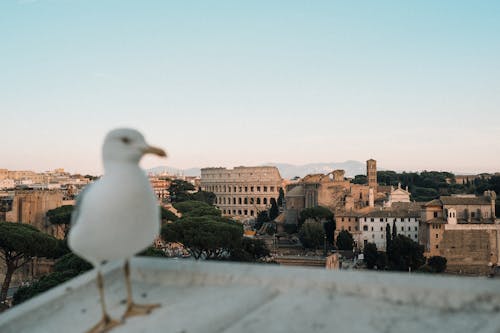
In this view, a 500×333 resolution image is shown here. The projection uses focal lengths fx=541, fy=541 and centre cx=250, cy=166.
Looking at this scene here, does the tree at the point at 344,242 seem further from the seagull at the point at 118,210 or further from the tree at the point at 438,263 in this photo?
the seagull at the point at 118,210

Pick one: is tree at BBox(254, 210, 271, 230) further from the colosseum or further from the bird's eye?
the bird's eye

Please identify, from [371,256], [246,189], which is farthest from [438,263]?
[246,189]

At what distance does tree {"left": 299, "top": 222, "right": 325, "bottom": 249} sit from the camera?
116ft

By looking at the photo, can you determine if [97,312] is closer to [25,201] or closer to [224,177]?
[25,201]

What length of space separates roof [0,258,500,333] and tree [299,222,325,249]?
32.8 metres

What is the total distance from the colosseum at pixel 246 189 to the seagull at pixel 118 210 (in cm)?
6537

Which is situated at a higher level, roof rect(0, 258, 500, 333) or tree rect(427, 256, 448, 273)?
roof rect(0, 258, 500, 333)

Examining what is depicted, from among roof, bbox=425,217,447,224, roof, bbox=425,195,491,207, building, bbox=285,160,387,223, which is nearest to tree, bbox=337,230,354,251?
roof, bbox=425,217,447,224

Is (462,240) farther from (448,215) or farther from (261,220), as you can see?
(261,220)

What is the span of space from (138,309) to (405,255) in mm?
27113

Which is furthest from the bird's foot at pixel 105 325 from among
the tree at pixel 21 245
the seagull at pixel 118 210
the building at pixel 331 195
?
the building at pixel 331 195

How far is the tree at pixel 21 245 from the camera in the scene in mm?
18125

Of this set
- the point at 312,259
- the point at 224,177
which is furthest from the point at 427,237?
the point at 224,177

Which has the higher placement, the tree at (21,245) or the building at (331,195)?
the building at (331,195)
